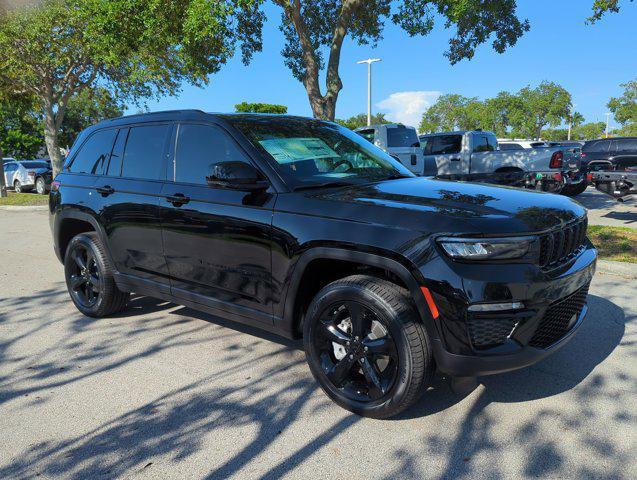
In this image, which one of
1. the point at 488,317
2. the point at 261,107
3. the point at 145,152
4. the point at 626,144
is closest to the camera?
the point at 488,317

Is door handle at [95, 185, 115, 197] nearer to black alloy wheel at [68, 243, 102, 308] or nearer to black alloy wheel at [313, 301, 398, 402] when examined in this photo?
black alloy wheel at [68, 243, 102, 308]

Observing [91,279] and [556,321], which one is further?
[91,279]

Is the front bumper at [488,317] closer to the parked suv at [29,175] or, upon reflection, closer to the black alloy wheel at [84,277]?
the black alloy wheel at [84,277]

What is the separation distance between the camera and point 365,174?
3.84 meters

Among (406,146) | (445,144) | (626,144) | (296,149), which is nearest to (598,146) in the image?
(626,144)

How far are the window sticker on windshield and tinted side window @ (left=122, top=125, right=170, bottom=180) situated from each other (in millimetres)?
1014

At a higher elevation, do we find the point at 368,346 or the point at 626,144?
the point at 626,144

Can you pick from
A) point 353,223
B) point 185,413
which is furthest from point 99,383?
point 353,223

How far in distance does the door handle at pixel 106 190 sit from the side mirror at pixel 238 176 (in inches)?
59.4

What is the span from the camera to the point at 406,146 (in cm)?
1438

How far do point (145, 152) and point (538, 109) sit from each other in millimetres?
81646

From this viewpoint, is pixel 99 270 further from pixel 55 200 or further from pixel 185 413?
pixel 185 413

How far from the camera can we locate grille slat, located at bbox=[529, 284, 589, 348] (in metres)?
2.77

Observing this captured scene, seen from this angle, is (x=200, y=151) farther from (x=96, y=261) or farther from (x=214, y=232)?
(x=96, y=261)
